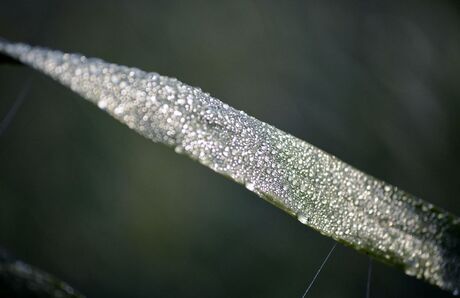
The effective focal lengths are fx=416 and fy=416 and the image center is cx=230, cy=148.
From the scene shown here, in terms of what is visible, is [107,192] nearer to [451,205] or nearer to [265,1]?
[265,1]

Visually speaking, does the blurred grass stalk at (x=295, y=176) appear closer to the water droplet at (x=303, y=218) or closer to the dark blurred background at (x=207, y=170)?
the water droplet at (x=303, y=218)

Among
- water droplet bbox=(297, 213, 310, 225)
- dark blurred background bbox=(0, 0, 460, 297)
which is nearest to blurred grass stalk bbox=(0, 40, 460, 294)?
water droplet bbox=(297, 213, 310, 225)

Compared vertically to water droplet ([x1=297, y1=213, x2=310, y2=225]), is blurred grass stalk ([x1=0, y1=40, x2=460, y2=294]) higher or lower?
higher

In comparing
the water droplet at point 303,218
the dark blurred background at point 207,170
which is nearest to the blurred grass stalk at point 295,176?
the water droplet at point 303,218

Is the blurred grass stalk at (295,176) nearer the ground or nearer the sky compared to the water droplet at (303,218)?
nearer the sky

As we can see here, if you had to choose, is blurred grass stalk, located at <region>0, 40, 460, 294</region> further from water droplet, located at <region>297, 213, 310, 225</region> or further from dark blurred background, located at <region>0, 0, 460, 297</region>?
dark blurred background, located at <region>0, 0, 460, 297</region>

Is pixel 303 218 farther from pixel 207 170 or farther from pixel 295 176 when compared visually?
pixel 207 170

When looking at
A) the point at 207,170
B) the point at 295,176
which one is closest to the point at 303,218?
the point at 295,176
